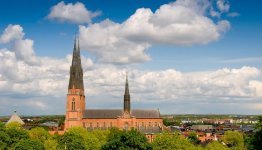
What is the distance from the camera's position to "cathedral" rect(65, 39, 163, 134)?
152m

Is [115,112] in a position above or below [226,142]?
above

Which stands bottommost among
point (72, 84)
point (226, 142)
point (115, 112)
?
point (226, 142)

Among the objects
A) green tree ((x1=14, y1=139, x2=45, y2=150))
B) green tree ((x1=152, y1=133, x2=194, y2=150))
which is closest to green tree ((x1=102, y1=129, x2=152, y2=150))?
green tree ((x1=152, y1=133, x2=194, y2=150))

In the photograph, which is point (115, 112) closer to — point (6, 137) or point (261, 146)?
point (6, 137)

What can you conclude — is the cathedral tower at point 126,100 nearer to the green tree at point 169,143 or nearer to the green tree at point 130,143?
the green tree at point 169,143

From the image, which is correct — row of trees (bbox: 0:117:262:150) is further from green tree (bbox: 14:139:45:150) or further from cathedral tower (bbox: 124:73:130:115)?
cathedral tower (bbox: 124:73:130:115)

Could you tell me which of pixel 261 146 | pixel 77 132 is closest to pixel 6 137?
pixel 77 132

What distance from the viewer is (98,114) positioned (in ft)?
527

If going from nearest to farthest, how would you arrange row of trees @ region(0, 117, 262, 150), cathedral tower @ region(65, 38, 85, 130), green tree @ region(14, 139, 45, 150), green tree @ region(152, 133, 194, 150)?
row of trees @ region(0, 117, 262, 150) < green tree @ region(152, 133, 194, 150) < green tree @ region(14, 139, 45, 150) < cathedral tower @ region(65, 38, 85, 130)

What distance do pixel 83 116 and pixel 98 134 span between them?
29.1 meters

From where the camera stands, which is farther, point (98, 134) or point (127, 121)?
point (127, 121)

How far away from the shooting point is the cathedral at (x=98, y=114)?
15175 centimetres

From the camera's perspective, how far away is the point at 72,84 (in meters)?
152

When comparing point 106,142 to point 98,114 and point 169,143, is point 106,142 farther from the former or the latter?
point 98,114
